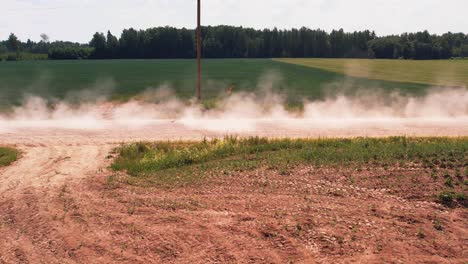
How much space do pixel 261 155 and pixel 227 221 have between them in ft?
20.2

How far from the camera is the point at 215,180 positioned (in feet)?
44.3

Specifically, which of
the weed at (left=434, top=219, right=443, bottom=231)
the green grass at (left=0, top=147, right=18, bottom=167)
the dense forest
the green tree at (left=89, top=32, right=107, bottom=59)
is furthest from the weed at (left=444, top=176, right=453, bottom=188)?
the green tree at (left=89, top=32, right=107, bottom=59)

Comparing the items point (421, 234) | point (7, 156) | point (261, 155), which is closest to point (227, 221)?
point (421, 234)

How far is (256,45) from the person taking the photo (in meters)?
121

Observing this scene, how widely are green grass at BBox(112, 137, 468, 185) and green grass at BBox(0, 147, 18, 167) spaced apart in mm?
4153

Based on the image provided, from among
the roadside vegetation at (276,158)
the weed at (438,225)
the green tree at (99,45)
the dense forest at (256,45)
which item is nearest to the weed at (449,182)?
the roadside vegetation at (276,158)

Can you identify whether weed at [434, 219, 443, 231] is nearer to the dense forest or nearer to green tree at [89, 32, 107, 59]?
the dense forest

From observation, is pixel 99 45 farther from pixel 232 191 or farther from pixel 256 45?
pixel 232 191

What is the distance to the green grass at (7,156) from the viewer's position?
16428mm

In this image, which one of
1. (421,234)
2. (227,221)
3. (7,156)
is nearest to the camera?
(421,234)

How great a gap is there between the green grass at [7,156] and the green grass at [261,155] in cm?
415

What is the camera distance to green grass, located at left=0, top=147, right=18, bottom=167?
16428 millimetres

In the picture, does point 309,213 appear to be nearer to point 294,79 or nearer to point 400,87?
point 400,87

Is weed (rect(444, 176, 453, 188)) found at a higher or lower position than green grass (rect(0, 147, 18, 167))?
higher
